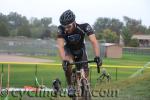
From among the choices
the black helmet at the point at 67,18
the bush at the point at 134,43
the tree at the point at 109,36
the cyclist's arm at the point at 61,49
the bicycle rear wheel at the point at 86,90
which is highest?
the tree at the point at 109,36

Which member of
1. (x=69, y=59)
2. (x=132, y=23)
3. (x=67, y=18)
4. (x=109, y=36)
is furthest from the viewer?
(x=132, y=23)

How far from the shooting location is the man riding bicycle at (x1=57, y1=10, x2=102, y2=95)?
7824 millimetres

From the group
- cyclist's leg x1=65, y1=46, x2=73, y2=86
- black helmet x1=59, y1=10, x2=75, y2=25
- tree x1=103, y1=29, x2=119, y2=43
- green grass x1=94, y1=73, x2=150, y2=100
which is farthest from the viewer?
tree x1=103, y1=29, x2=119, y2=43

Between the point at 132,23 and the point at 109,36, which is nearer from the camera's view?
the point at 109,36

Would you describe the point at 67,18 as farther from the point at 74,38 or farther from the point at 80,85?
the point at 80,85

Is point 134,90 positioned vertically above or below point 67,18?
below

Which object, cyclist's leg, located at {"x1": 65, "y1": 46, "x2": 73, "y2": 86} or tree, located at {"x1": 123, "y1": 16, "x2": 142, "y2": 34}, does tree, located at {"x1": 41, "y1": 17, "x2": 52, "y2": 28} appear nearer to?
tree, located at {"x1": 123, "y1": 16, "x2": 142, "y2": 34}

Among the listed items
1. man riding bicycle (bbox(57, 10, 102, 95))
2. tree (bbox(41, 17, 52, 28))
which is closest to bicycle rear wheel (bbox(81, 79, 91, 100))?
man riding bicycle (bbox(57, 10, 102, 95))

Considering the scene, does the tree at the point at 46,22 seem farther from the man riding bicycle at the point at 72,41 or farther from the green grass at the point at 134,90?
the man riding bicycle at the point at 72,41

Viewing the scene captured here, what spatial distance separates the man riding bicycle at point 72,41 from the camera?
7.82m

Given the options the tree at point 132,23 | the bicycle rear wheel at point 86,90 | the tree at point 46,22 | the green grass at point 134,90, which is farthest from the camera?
the tree at point 132,23

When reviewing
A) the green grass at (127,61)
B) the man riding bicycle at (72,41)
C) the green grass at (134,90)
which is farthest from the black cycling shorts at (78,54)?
the green grass at (127,61)

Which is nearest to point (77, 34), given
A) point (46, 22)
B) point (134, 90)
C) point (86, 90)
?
point (86, 90)

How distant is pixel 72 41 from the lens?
27.0 feet
